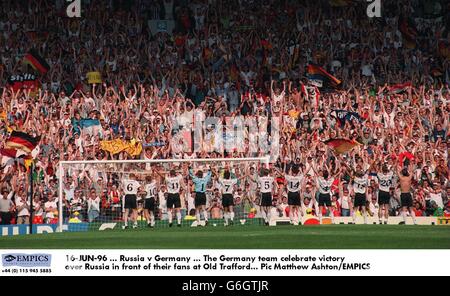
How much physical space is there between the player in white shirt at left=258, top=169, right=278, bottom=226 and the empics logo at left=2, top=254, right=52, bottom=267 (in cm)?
965

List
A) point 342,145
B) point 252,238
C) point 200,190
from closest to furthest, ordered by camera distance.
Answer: point 252,238 → point 200,190 → point 342,145

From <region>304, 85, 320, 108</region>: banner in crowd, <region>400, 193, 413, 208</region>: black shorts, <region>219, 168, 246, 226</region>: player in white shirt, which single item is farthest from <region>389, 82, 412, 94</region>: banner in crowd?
<region>219, 168, 246, 226</region>: player in white shirt

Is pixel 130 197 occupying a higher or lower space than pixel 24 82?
lower

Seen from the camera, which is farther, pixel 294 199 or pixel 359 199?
pixel 359 199

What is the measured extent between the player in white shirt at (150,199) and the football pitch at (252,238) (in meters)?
1.33

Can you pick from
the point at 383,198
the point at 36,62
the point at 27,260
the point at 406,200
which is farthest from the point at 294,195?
the point at 27,260

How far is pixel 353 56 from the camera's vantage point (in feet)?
88.1

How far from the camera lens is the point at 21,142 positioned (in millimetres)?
23547

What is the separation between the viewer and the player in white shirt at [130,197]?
70.6 ft

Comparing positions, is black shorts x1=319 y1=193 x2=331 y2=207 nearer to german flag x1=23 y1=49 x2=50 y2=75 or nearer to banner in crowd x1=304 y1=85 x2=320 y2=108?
banner in crowd x1=304 y1=85 x2=320 y2=108

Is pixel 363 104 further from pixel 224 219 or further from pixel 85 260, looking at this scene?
pixel 85 260

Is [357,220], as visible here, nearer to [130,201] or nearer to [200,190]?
[200,190]

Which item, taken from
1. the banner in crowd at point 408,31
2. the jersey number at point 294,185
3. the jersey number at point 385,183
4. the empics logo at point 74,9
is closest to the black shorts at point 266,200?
the jersey number at point 294,185

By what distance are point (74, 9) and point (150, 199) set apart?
7.55m
